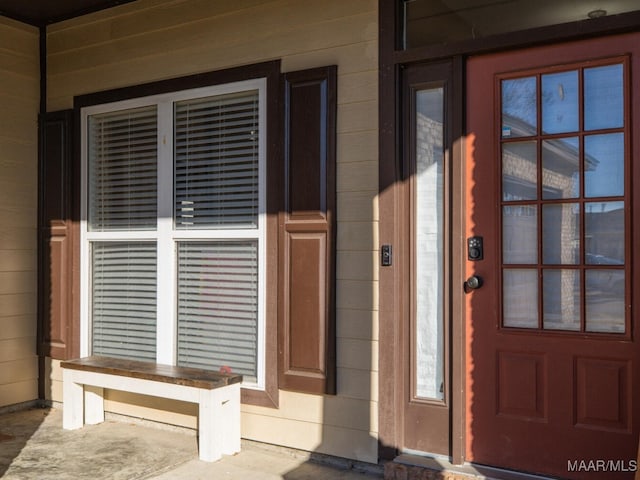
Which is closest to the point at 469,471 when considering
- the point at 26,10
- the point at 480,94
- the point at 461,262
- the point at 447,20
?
the point at 461,262

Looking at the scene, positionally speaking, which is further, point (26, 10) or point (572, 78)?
point (26, 10)

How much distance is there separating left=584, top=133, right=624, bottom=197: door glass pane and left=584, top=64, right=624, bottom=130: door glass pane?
0.06 metres

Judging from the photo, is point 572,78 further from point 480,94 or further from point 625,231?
point 625,231

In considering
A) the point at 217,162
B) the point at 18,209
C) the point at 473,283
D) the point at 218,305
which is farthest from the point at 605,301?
the point at 18,209

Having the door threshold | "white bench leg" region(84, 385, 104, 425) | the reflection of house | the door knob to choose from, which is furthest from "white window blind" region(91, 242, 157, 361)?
the door knob

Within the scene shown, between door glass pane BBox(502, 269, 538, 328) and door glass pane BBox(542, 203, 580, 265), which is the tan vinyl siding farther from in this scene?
door glass pane BBox(542, 203, 580, 265)

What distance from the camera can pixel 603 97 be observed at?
9.07ft

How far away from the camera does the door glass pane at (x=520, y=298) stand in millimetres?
2912

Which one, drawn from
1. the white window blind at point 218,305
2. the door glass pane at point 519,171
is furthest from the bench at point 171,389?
the door glass pane at point 519,171

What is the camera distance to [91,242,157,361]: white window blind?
162 inches

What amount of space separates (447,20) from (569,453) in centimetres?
205

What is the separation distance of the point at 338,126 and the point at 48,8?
229 centimetres

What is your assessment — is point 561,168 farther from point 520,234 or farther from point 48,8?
point 48,8

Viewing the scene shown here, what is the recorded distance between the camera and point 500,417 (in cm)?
296
